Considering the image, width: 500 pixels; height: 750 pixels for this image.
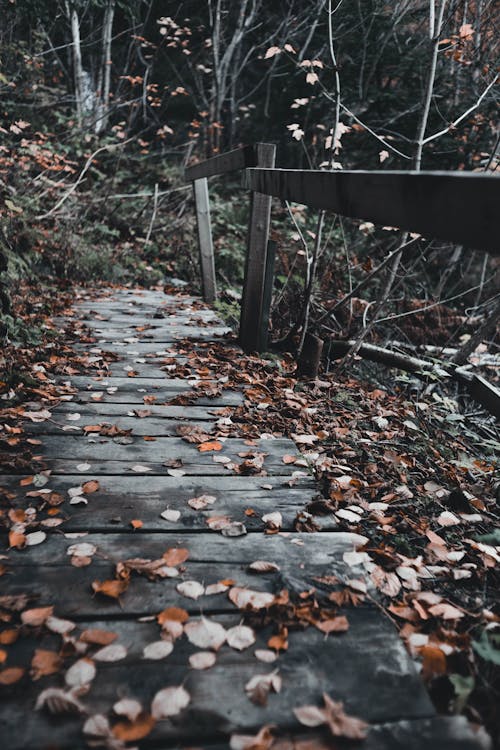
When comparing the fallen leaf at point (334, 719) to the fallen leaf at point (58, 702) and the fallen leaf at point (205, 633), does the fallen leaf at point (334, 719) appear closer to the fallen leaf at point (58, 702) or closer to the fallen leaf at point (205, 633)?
the fallen leaf at point (205, 633)

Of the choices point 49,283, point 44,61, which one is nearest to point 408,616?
point 49,283

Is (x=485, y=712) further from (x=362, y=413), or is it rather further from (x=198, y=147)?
(x=198, y=147)

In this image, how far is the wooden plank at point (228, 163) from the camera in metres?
3.66

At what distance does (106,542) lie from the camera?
1.76 metres

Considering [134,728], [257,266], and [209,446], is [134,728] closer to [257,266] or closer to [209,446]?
[209,446]

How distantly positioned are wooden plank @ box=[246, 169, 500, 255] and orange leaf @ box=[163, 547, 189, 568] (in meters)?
1.28

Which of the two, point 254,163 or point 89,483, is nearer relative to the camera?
point 89,483

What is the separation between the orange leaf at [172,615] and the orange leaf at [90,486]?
743mm

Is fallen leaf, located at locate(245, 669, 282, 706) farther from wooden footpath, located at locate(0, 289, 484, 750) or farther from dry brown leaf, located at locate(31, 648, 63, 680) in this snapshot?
dry brown leaf, located at locate(31, 648, 63, 680)

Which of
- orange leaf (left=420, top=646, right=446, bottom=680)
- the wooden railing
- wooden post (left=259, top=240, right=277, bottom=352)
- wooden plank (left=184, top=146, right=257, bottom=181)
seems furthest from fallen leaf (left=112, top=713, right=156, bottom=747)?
wooden plank (left=184, top=146, right=257, bottom=181)

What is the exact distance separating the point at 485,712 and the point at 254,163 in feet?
11.3

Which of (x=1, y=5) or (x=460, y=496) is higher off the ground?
(x=1, y=5)

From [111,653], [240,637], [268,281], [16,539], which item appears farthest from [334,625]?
[268,281]

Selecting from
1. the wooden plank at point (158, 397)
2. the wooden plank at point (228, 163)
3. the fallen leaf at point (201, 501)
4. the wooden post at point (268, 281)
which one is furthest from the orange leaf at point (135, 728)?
the wooden plank at point (228, 163)
